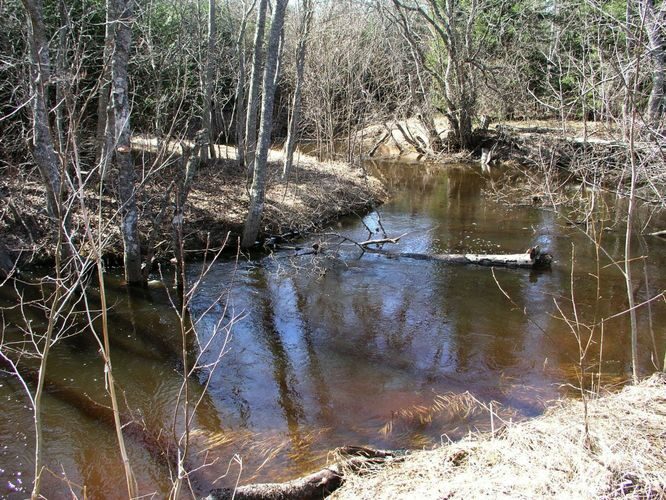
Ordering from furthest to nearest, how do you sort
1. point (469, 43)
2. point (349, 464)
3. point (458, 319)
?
point (469, 43)
point (458, 319)
point (349, 464)

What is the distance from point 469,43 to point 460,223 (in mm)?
11228

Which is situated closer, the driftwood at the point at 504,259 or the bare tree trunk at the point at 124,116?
the bare tree trunk at the point at 124,116

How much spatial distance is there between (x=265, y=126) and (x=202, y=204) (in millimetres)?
3350

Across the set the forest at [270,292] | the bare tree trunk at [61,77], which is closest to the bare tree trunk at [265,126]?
the forest at [270,292]

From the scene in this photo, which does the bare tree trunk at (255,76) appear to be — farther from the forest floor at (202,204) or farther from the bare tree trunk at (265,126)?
the bare tree trunk at (265,126)

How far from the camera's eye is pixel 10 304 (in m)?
9.28

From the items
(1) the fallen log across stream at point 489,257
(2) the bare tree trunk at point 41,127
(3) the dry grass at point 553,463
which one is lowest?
(3) the dry grass at point 553,463

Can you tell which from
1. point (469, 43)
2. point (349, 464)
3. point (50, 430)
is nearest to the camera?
point (349, 464)

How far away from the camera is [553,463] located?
14.0 ft

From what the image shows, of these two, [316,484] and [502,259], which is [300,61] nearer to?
[502,259]

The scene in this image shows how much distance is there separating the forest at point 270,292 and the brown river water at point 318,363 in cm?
4

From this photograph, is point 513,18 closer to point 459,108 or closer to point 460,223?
point 459,108

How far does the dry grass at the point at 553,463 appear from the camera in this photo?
3950mm

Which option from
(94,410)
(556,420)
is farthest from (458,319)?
(94,410)
